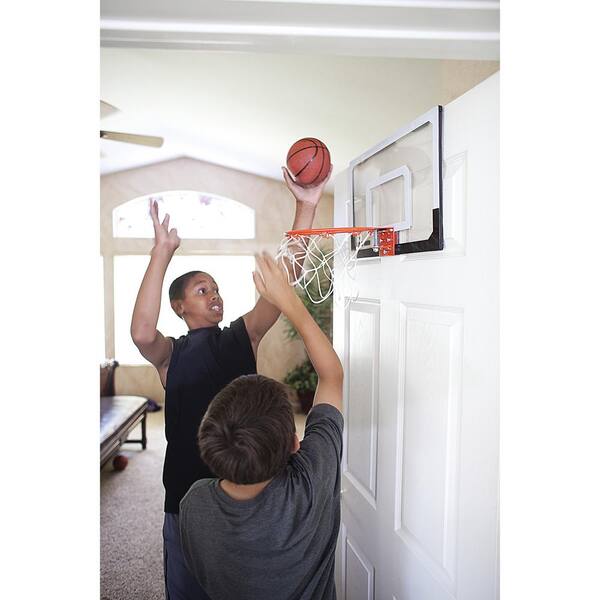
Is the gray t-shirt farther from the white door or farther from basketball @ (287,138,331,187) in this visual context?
basketball @ (287,138,331,187)

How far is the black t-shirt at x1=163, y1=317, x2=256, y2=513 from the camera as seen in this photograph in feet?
5.72

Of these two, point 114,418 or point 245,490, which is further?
point 114,418

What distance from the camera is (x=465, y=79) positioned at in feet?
8.20

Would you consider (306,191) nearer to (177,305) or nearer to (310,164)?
(310,164)

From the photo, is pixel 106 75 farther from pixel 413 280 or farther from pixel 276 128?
pixel 413 280

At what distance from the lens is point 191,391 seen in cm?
175

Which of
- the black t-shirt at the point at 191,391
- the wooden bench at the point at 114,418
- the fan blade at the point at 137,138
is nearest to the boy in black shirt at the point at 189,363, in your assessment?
the black t-shirt at the point at 191,391

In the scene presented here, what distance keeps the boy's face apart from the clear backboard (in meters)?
0.52

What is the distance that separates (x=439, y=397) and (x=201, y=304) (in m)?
0.94

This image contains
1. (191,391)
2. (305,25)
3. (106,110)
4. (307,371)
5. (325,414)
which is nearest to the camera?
(305,25)

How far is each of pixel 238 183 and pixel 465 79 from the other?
15.3 feet

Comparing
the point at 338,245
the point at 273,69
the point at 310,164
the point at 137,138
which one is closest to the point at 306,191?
the point at 310,164

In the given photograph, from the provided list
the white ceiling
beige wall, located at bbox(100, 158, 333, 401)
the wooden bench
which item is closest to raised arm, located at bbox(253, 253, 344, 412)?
the white ceiling

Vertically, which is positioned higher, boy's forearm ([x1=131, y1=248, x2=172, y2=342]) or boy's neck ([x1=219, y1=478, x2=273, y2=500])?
boy's forearm ([x1=131, y1=248, x2=172, y2=342])
